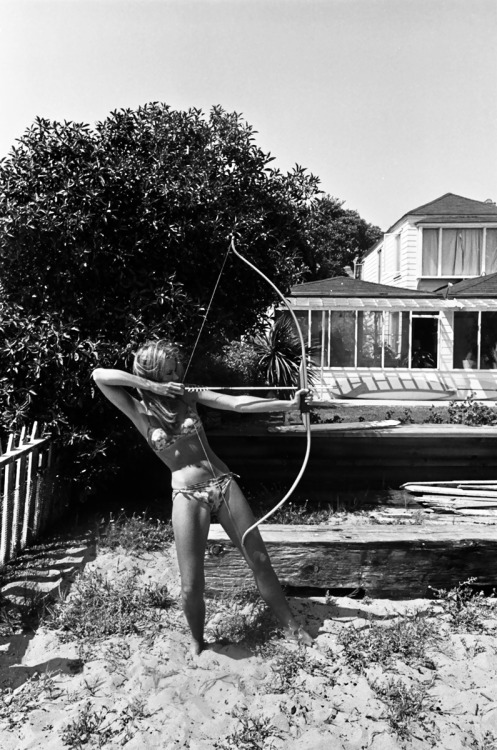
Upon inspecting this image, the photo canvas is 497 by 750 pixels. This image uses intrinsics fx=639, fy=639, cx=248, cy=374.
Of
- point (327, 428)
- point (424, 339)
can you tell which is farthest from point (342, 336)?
point (327, 428)

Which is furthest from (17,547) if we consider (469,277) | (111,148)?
(469,277)

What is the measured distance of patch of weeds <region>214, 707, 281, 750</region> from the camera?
8.96ft

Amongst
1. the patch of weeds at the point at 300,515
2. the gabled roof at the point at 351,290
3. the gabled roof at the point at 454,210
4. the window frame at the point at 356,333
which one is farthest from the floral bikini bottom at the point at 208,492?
the gabled roof at the point at 454,210

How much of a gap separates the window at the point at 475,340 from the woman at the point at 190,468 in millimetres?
14776

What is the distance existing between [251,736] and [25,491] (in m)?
2.91

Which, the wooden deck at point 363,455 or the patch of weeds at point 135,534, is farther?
the wooden deck at point 363,455

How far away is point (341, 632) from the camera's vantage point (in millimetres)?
3660

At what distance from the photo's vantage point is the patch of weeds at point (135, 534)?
5.06 m

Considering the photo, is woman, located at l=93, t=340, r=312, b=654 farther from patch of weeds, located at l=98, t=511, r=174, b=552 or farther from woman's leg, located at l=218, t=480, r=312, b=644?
patch of weeds, located at l=98, t=511, r=174, b=552

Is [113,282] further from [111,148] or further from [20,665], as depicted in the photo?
[20,665]

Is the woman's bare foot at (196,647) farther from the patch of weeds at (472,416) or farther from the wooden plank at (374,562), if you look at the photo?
the patch of weeds at (472,416)

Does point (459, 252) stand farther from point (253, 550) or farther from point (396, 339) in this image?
point (253, 550)

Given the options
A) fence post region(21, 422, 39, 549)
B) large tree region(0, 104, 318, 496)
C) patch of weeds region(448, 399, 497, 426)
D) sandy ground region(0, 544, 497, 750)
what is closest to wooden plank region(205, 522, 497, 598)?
sandy ground region(0, 544, 497, 750)

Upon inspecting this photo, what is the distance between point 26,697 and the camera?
3.08 metres
